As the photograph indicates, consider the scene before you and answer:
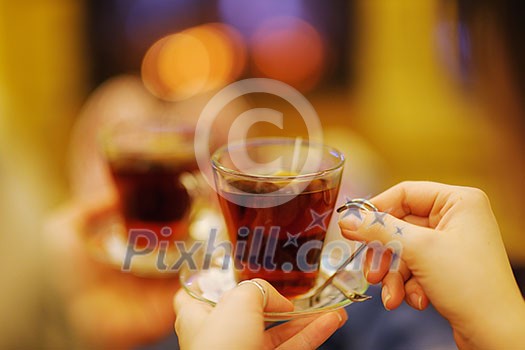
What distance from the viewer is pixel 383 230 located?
0.69 metres

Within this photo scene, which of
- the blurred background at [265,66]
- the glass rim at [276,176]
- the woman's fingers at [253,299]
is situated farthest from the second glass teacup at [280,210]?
the blurred background at [265,66]

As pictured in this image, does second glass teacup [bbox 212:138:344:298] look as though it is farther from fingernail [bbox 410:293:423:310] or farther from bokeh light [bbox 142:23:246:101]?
bokeh light [bbox 142:23:246:101]

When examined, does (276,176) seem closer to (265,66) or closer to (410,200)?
(410,200)

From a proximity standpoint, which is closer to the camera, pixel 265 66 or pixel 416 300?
pixel 416 300

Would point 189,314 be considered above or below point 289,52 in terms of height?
above

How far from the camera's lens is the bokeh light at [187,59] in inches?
152

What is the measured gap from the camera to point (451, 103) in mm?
3451

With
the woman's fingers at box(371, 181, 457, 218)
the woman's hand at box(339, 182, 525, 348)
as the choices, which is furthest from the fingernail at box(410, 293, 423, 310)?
the woman's fingers at box(371, 181, 457, 218)

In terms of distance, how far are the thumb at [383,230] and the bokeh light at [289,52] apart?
3.14 metres

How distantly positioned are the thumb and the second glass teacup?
0.07 meters

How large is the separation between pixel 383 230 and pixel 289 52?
130 inches

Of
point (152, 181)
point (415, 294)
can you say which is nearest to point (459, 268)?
point (415, 294)

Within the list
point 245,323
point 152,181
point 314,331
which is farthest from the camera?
point 152,181

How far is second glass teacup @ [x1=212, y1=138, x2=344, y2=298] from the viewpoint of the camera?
0.77 metres
